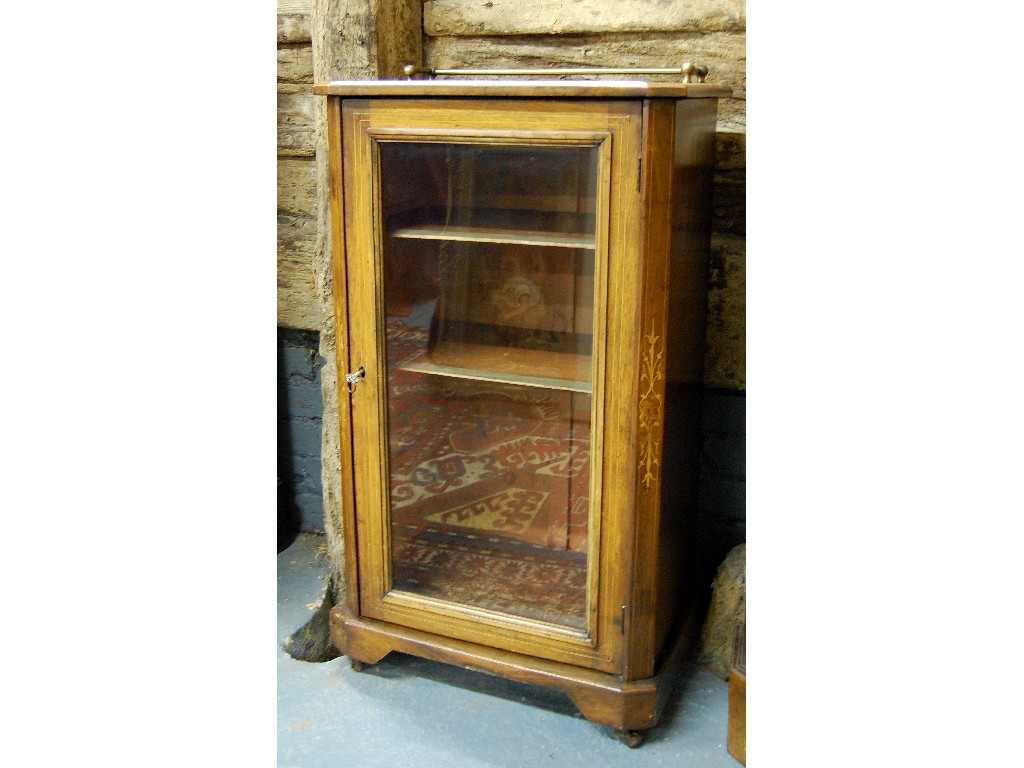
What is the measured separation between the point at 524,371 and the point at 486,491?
12.2 inches

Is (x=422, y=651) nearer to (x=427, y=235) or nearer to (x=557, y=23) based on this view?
(x=427, y=235)

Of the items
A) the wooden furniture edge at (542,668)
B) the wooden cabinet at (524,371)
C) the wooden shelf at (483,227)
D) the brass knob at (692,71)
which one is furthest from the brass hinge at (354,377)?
the brass knob at (692,71)

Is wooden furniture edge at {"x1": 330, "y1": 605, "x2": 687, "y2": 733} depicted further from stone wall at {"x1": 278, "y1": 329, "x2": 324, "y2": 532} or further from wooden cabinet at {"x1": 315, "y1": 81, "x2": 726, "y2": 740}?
stone wall at {"x1": 278, "y1": 329, "x2": 324, "y2": 532}

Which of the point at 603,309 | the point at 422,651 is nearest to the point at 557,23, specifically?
the point at 603,309

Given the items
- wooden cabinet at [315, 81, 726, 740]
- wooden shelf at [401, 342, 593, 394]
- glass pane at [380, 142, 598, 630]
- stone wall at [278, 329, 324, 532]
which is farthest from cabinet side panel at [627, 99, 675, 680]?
stone wall at [278, 329, 324, 532]

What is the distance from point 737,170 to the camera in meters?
2.03

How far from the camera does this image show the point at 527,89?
1.61m

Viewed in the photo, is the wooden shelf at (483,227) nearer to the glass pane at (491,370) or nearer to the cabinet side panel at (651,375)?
the glass pane at (491,370)

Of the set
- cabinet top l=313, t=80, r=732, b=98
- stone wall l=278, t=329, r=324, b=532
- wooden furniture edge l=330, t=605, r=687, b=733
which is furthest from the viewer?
stone wall l=278, t=329, r=324, b=532

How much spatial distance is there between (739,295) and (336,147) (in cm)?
89

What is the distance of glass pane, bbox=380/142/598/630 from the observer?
1.76 metres

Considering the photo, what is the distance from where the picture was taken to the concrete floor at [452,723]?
186 centimetres

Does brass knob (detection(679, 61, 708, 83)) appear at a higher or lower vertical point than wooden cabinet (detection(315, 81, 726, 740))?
higher

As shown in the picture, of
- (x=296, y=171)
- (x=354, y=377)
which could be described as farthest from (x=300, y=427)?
(x=354, y=377)
